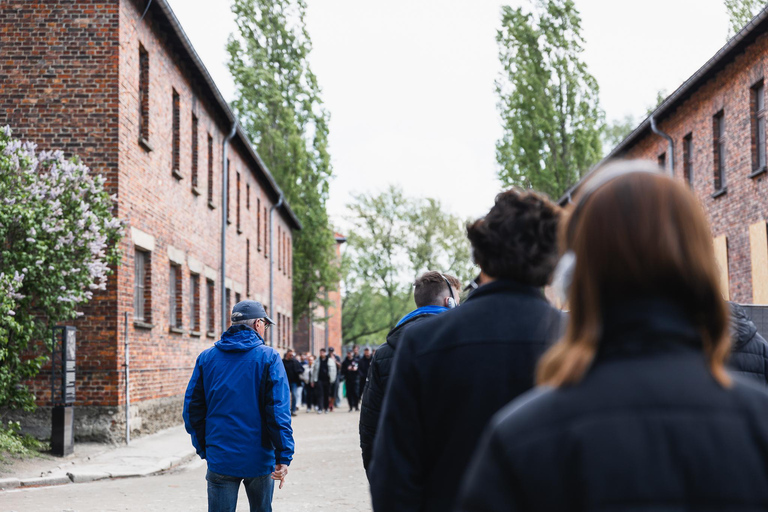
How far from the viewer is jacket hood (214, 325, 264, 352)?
615cm

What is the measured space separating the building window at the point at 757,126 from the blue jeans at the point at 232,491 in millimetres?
17445

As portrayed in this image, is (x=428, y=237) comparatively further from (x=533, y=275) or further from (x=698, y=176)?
(x=533, y=275)

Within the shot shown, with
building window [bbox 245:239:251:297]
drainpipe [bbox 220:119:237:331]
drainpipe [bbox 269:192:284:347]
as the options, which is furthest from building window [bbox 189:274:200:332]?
drainpipe [bbox 269:192:284:347]

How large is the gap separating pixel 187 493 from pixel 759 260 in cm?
1371

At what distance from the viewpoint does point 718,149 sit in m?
24.1

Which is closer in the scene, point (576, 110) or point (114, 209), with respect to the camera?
point (114, 209)

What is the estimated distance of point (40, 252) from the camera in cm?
1395

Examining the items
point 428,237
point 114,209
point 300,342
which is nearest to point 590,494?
point 114,209

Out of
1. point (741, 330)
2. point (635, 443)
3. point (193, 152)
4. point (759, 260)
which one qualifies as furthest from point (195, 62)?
point (635, 443)

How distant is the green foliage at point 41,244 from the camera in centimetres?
1377

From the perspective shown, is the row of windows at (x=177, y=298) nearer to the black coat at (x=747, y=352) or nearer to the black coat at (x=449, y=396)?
the black coat at (x=747, y=352)

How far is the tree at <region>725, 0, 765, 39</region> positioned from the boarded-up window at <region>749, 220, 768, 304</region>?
21.7 meters

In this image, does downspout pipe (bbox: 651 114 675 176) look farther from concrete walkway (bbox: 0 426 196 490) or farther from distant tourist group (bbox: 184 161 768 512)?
distant tourist group (bbox: 184 161 768 512)

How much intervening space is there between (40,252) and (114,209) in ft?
10.0
